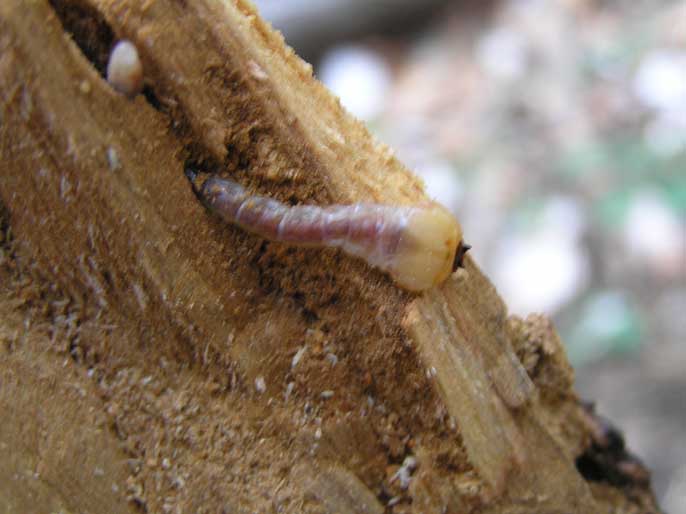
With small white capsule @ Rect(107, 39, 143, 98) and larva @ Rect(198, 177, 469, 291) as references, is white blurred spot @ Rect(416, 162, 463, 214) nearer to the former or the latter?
larva @ Rect(198, 177, 469, 291)

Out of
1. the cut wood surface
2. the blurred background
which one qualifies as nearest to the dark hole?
the cut wood surface

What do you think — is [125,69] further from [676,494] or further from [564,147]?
[564,147]

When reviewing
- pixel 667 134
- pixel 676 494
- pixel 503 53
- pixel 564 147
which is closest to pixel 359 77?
pixel 503 53

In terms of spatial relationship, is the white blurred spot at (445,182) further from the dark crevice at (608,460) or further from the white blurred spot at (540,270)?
the dark crevice at (608,460)

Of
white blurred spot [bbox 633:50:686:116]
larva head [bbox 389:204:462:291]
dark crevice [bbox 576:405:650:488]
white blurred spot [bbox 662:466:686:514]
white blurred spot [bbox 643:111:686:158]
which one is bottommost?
larva head [bbox 389:204:462:291]

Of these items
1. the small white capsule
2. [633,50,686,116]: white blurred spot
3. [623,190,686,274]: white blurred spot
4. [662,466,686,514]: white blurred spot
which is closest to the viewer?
the small white capsule

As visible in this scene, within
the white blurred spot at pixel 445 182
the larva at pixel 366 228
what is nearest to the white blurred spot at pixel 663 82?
the white blurred spot at pixel 445 182
